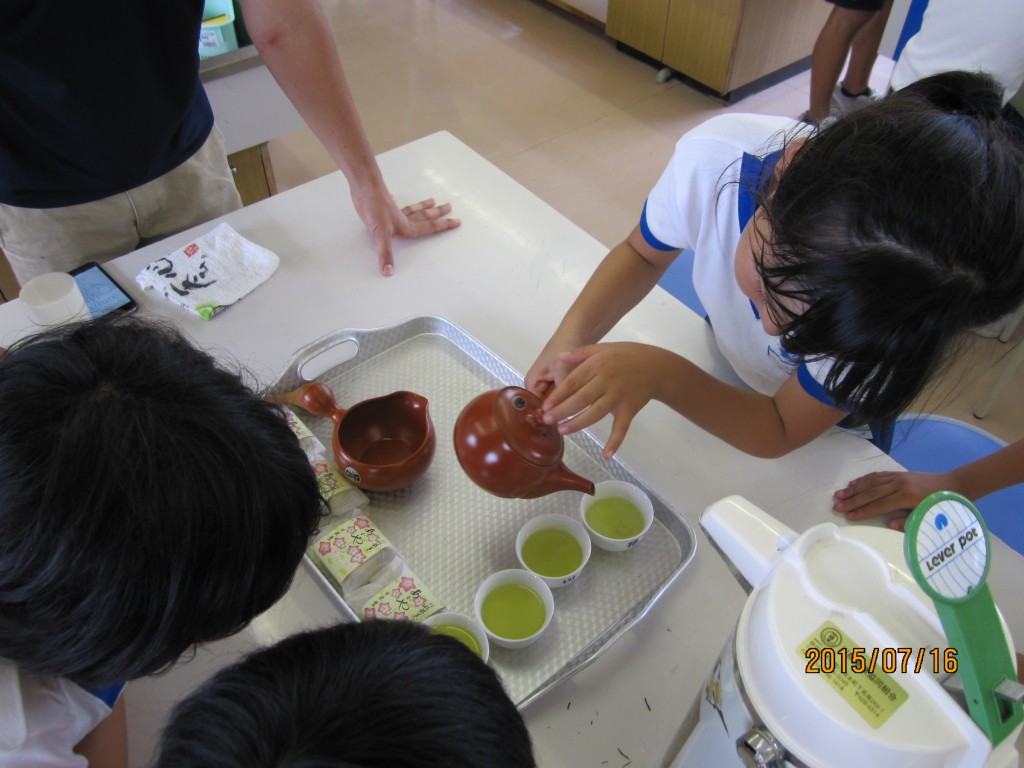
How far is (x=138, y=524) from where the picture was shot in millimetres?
434

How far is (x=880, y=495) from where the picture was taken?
0.76m

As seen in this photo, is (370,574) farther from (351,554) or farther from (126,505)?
(126,505)

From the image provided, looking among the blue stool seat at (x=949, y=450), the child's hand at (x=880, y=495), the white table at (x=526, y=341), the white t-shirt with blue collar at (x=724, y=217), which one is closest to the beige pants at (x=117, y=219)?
the white table at (x=526, y=341)

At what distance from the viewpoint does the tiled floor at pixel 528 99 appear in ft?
7.98

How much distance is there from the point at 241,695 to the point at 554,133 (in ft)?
8.30

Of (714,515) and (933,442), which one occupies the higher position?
(714,515)

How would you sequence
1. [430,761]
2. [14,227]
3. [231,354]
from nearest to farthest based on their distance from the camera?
[430,761], [231,354], [14,227]

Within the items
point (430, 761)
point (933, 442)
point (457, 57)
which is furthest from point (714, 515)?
point (457, 57)

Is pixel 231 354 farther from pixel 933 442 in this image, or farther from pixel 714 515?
pixel 933 442

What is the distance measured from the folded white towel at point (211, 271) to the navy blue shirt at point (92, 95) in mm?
176

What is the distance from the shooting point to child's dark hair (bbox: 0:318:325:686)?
1.41 ft

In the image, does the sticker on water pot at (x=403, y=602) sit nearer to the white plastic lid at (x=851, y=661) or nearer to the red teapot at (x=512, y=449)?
the red teapot at (x=512, y=449)

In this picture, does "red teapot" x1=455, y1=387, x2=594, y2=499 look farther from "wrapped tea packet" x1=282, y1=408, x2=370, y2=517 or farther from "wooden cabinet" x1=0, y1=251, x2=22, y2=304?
"wooden cabinet" x1=0, y1=251, x2=22, y2=304

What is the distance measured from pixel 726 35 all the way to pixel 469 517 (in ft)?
8.04
